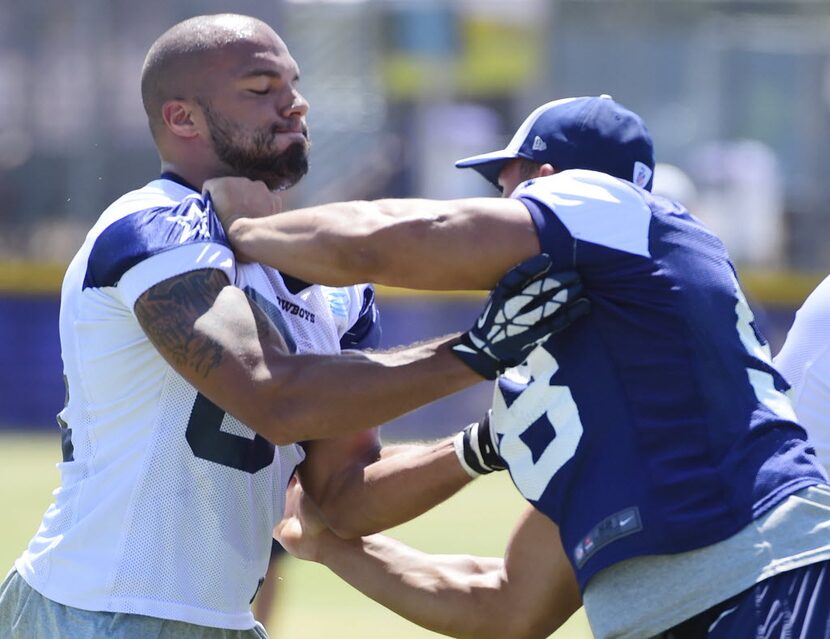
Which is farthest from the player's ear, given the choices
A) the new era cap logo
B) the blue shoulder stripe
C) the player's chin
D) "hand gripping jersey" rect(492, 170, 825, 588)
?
the new era cap logo

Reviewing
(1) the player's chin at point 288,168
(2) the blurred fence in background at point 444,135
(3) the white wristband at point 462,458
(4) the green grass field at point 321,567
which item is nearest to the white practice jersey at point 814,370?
(3) the white wristband at point 462,458

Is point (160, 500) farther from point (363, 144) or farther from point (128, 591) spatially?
point (363, 144)

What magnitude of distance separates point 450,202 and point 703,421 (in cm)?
72

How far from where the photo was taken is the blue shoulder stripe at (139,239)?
343 cm

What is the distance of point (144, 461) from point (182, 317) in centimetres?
37

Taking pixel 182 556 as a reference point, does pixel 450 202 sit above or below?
above

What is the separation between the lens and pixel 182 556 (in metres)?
3.51

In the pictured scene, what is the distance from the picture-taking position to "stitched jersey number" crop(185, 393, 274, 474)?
3539 millimetres

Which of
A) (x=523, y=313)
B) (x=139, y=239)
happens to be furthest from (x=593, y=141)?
(x=139, y=239)

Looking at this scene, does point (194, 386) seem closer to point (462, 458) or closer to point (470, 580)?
point (462, 458)

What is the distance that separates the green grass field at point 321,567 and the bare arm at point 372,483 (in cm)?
296

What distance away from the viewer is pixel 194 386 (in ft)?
11.3

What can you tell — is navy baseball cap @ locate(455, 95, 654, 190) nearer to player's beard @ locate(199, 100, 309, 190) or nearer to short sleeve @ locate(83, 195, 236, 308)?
player's beard @ locate(199, 100, 309, 190)

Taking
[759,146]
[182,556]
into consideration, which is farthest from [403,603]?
[759,146]
